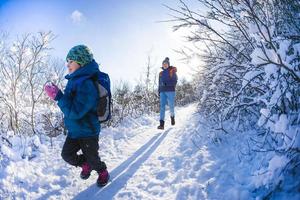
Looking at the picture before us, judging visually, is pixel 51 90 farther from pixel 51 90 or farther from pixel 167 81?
pixel 167 81

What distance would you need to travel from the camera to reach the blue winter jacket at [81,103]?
395 centimetres

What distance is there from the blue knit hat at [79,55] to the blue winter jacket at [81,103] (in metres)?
0.08

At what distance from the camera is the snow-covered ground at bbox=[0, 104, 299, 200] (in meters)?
3.81

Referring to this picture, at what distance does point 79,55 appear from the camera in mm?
4188

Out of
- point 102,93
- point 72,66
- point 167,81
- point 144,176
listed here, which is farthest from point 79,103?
point 167,81

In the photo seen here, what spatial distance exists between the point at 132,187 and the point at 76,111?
1272 millimetres

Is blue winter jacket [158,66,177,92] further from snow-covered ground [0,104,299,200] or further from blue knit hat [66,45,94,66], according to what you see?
blue knit hat [66,45,94,66]

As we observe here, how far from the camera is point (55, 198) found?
3863 mm

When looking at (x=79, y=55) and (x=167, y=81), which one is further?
(x=167, y=81)

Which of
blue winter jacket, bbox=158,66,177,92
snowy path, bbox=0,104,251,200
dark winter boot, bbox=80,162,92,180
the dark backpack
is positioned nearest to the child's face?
the dark backpack

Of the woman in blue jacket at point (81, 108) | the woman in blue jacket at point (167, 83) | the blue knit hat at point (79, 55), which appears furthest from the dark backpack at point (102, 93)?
the woman in blue jacket at point (167, 83)

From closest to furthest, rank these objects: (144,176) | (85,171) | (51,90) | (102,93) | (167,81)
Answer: (51,90), (102,93), (85,171), (144,176), (167,81)

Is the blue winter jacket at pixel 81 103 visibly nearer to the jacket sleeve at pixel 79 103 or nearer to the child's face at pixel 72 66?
the jacket sleeve at pixel 79 103

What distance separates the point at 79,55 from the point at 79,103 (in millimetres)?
654
